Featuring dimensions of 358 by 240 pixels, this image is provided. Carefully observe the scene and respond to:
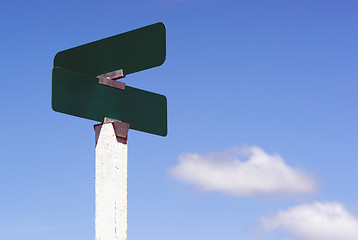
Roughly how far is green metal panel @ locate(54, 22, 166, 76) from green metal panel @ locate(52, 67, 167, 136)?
0.19 metres

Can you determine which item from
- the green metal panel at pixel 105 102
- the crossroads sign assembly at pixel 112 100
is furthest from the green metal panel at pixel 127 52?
the green metal panel at pixel 105 102

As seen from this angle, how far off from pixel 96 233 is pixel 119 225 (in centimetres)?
17

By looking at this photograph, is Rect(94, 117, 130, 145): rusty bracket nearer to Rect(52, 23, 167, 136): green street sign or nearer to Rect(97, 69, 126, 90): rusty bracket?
Rect(52, 23, 167, 136): green street sign

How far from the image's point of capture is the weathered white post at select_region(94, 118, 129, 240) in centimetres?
378

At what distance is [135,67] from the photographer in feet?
13.5

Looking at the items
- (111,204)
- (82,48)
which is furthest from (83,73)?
(111,204)

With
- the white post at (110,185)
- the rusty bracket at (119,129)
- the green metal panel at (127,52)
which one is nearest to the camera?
the white post at (110,185)

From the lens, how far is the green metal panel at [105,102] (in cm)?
378

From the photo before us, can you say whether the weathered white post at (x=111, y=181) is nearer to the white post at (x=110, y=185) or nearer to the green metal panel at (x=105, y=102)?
the white post at (x=110, y=185)

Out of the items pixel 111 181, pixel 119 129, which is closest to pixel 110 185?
pixel 111 181

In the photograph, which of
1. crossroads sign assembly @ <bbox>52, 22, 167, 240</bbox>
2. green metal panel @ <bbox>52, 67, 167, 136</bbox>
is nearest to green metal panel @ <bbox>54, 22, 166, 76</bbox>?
crossroads sign assembly @ <bbox>52, 22, 167, 240</bbox>

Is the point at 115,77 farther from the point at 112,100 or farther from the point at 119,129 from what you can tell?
the point at 119,129

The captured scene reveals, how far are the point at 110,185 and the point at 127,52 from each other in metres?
0.94

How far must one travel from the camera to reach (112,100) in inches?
157
